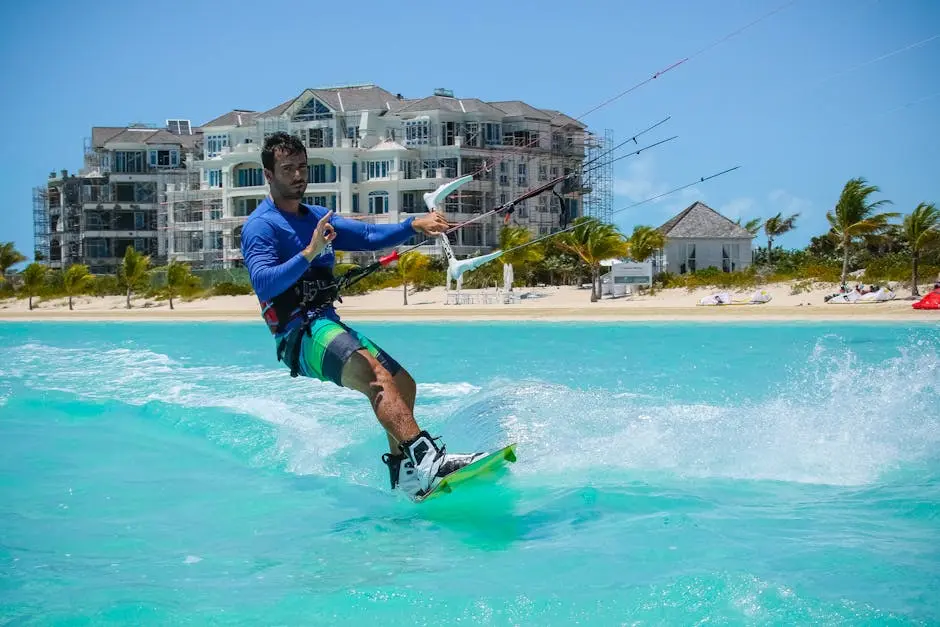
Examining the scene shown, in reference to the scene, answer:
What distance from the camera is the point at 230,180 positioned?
70.4m

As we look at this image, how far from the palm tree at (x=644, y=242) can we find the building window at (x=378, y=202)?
2385cm

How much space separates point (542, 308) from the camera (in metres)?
38.2

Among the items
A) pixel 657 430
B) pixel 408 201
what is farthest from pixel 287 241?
pixel 408 201

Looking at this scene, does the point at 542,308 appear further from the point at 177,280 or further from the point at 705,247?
Answer: the point at 177,280

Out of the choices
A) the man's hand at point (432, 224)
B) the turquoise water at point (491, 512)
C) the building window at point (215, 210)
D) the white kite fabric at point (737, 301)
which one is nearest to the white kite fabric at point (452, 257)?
the man's hand at point (432, 224)

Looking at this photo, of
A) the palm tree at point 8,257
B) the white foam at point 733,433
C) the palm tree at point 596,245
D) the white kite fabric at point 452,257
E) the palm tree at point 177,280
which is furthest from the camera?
the palm tree at point 8,257

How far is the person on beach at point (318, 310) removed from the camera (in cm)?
545

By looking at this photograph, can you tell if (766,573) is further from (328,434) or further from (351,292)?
(351,292)

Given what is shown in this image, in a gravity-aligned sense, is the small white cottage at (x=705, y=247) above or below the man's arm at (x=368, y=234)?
above

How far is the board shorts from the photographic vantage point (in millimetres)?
5535

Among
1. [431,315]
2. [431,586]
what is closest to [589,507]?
[431,586]

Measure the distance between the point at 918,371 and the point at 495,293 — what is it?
40.3 m

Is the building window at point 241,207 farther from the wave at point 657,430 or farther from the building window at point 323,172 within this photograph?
the wave at point 657,430

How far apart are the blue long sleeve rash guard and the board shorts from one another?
31 cm
